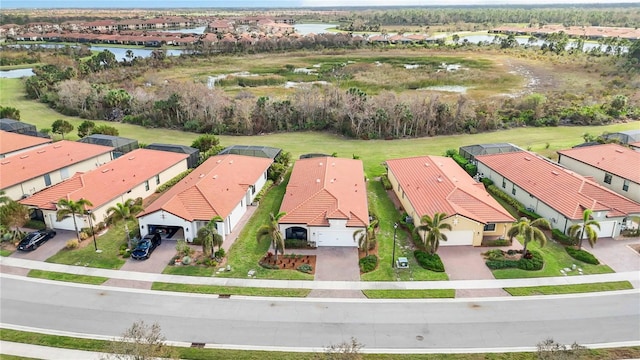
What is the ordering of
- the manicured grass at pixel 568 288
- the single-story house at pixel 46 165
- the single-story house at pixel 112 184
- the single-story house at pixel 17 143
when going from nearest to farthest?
the manicured grass at pixel 568 288, the single-story house at pixel 112 184, the single-story house at pixel 46 165, the single-story house at pixel 17 143

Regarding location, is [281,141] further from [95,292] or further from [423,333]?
[423,333]

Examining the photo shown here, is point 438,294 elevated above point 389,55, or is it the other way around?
point 389,55

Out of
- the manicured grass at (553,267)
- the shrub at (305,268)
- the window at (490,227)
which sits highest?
the window at (490,227)

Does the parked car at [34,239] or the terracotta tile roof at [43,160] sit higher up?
the terracotta tile roof at [43,160]

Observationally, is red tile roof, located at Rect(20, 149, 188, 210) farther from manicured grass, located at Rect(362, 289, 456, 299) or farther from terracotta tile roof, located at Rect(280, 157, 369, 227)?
manicured grass, located at Rect(362, 289, 456, 299)

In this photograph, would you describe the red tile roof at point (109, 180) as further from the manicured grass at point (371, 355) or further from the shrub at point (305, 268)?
the shrub at point (305, 268)

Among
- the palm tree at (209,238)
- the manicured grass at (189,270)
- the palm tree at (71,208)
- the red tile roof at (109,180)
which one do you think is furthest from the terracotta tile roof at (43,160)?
the palm tree at (209,238)

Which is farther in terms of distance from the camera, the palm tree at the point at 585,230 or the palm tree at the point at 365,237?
the palm tree at the point at 365,237

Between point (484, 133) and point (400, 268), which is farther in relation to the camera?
point (484, 133)

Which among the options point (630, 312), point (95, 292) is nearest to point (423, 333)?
point (630, 312)
